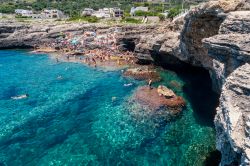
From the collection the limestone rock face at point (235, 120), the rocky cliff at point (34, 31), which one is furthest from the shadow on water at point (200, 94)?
the rocky cliff at point (34, 31)

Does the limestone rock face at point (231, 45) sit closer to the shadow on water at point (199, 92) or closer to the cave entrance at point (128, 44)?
the shadow on water at point (199, 92)

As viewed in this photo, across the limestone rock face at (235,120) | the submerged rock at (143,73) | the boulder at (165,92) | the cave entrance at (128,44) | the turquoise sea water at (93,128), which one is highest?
the limestone rock face at (235,120)

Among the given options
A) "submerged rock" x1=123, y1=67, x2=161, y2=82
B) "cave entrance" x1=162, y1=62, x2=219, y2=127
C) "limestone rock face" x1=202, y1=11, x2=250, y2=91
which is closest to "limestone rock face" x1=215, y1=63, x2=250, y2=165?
"limestone rock face" x1=202, y1=11, x2=250, y2=91

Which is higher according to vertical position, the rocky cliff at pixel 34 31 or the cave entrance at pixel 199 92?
the rocky cliff at pixel 34 31

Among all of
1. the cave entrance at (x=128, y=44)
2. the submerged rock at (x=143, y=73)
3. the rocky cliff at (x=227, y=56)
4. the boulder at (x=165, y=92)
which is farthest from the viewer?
the cave entrance at (x=128, y=44)

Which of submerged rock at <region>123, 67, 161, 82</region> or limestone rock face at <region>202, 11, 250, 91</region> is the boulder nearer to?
submerged rock at <region>123, 67, 161, 82</region>
